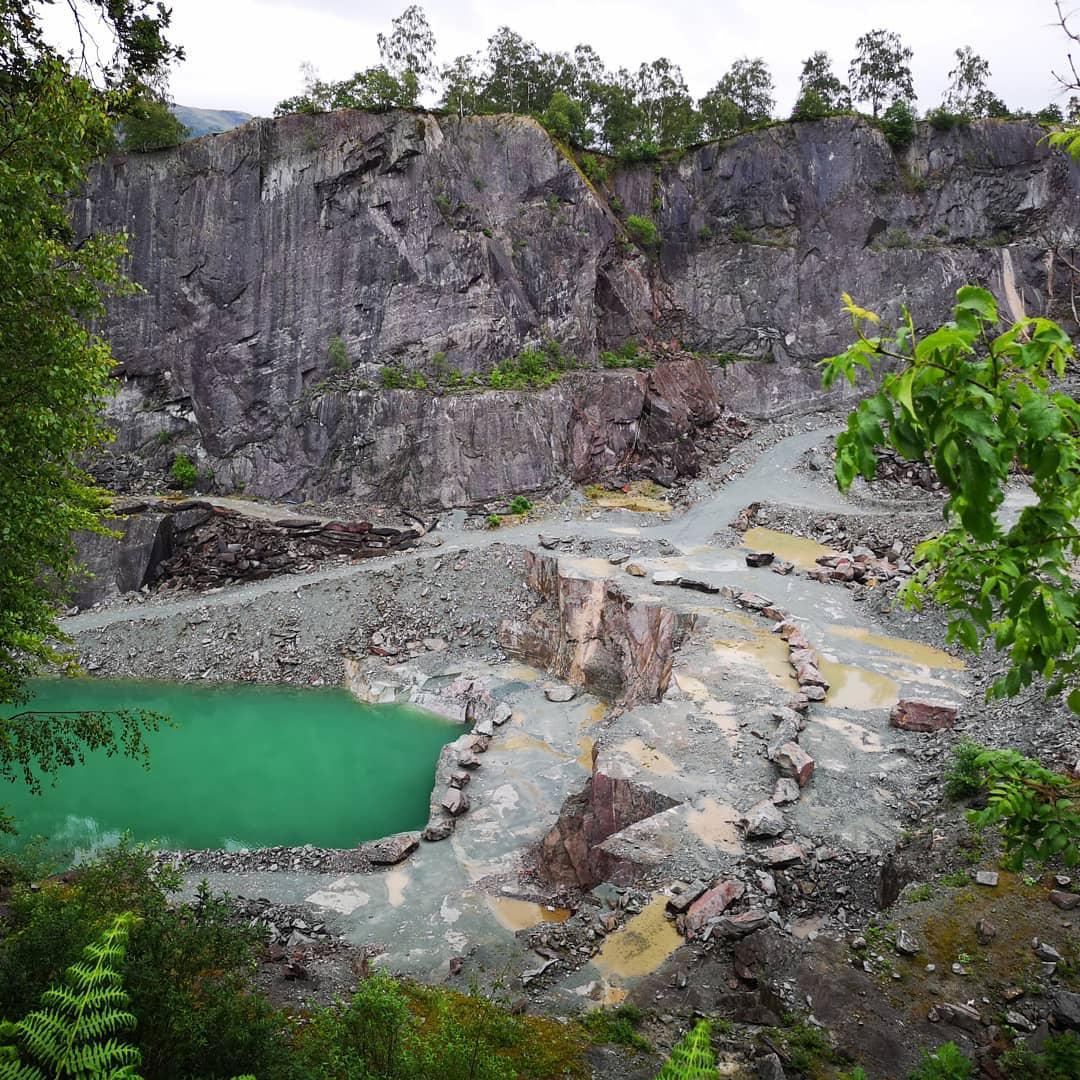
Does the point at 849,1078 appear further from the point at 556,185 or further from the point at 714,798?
the point at 556,185

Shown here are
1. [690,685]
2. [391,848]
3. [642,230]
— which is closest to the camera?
[391,848]

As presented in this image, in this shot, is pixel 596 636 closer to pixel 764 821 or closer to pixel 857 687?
pixel 857 687

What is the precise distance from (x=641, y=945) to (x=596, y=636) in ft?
37.4

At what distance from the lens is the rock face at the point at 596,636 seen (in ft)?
58.3

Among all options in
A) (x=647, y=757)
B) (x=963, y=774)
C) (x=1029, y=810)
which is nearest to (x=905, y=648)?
(x=963, y=774)

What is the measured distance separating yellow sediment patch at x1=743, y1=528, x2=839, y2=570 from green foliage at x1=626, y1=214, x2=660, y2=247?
814 inches

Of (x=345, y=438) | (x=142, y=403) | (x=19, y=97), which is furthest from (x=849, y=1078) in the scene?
(x=142, y=403)

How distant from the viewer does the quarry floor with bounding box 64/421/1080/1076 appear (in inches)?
321

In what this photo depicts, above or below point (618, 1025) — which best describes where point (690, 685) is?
above

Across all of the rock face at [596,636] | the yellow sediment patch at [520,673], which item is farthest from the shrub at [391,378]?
the yellow sediment patch at [520,673]

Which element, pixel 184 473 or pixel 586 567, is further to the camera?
pixel 184 473

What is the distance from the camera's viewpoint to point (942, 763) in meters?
11.7

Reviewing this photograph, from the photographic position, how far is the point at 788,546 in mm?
24812

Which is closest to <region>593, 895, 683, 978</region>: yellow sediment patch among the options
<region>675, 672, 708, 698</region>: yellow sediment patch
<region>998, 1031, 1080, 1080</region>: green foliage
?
<region>998, 1031, 1080, 1080</region>: green foliage
